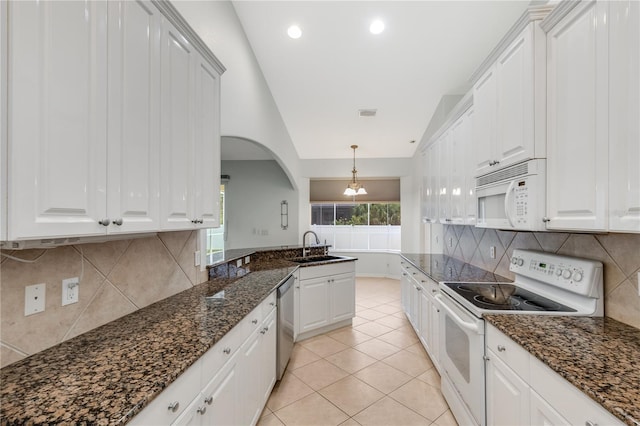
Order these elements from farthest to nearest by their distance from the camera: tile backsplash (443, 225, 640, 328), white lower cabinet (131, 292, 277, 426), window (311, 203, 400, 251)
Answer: window (311, 203, 400, 251) → tile backsplash (443, 225, 640, 328) → white lower cabinet (131, 292, 277, 426)

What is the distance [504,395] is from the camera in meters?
1.43

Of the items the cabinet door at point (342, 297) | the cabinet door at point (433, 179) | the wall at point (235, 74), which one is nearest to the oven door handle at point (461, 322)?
the cabinet door at point (342, 297)

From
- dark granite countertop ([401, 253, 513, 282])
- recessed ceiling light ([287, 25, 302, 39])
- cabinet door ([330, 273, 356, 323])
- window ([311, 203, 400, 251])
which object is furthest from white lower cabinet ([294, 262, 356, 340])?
window ([311, 203, 400, 251])

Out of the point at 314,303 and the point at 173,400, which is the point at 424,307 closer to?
the point at 314,303

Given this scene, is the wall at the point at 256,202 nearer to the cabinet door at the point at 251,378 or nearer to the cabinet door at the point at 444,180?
the cabinet door at the point at 444,180

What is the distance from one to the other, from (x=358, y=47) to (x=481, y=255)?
279 cm

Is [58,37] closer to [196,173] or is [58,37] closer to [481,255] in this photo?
[196,173]

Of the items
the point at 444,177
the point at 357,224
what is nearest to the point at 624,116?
the point at 444,177

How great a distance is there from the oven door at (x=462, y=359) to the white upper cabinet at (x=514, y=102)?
1014 millimetres

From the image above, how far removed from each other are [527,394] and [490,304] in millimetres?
592

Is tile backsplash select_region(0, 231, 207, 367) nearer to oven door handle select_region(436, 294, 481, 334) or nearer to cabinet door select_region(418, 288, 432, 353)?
oven door handle select_region(436, 294, 481, 334)

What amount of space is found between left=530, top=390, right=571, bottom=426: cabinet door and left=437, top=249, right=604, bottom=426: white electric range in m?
0.41

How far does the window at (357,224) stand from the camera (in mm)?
6914

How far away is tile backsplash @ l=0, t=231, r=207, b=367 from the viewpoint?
103cm
